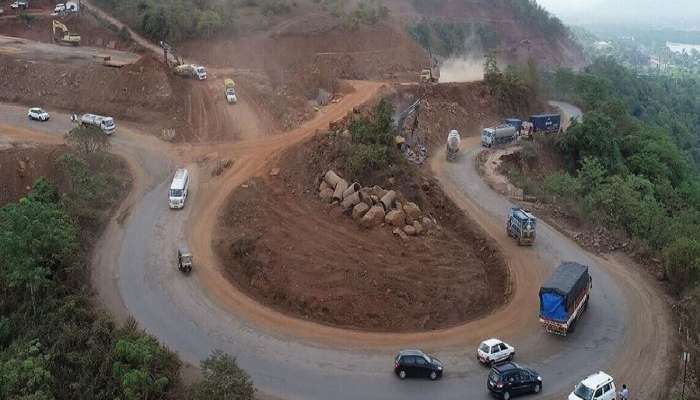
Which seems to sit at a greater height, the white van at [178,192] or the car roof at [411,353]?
the car roof at [411,353]

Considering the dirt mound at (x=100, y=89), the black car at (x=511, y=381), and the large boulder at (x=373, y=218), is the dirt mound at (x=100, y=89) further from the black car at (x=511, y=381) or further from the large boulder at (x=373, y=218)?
the black car at (x=511, y=381)

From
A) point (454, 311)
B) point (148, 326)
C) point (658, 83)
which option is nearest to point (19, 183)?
point (148, 326)

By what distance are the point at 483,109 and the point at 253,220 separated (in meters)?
29.4

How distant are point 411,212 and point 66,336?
1580 cm

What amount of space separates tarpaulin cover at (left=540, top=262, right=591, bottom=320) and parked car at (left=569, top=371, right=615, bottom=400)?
3517mm

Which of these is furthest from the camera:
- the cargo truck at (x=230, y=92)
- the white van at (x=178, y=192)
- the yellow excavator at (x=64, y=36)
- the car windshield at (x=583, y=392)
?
the yellow excavator at (x=64, y=36)

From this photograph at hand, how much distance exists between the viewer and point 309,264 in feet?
91.6

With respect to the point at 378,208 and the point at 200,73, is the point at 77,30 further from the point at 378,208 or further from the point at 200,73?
the point at 378,208

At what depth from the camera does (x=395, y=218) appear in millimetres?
30344

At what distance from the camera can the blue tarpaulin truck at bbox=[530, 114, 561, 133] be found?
5181 cm

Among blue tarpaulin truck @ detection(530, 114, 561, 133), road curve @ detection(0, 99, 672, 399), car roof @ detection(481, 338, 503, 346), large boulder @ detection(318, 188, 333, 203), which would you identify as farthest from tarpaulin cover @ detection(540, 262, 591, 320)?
blue tarpaulin truck @ detection(530, 114, 561, 133)

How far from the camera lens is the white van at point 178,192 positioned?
1351 inches

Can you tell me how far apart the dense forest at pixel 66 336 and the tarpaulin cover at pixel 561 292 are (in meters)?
10.7

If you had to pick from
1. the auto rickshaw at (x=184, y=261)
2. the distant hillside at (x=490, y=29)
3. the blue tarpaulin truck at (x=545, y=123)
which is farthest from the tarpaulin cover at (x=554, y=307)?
the distant hillside at (x=490, y=29)
